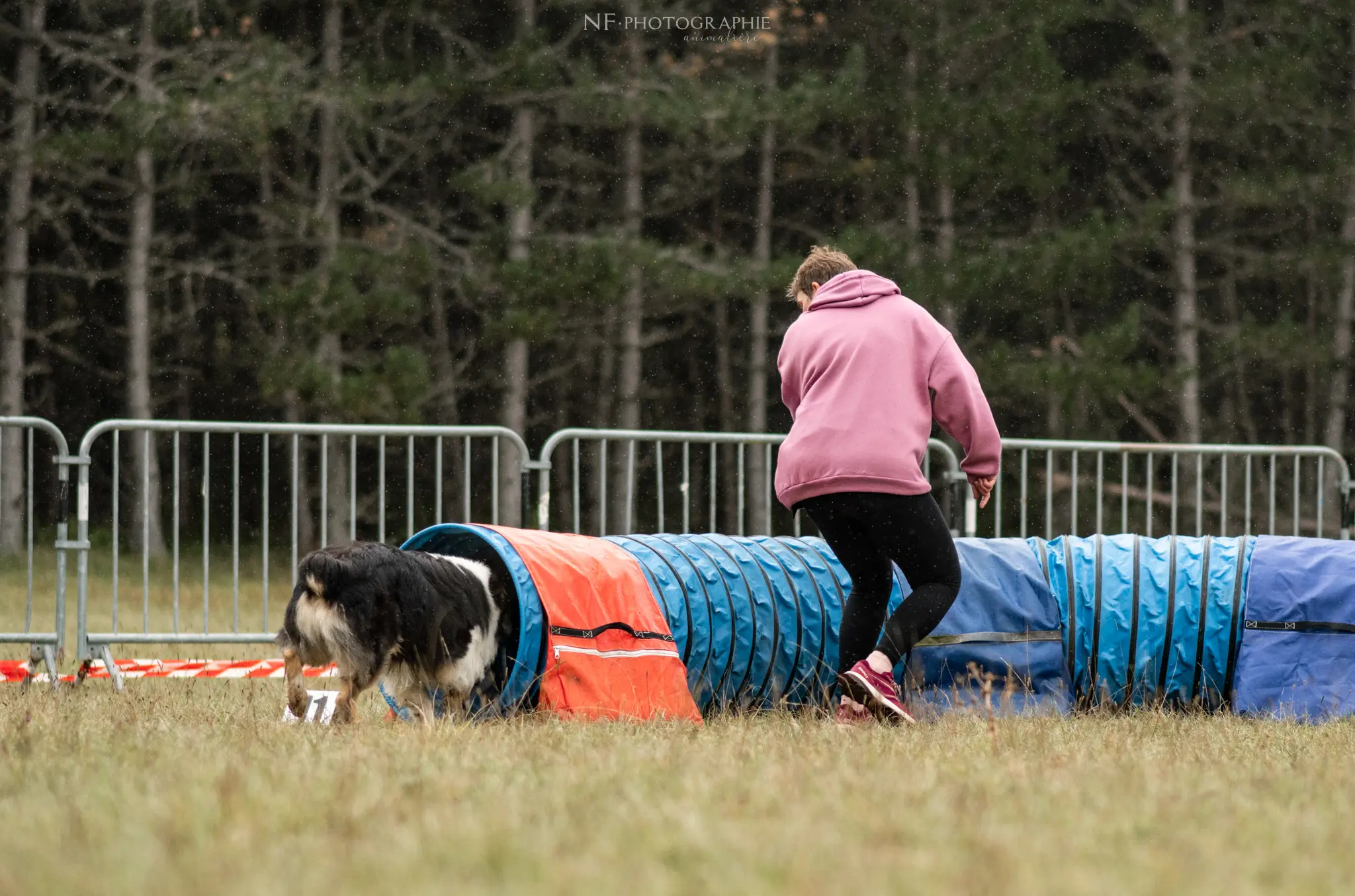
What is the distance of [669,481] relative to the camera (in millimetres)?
20188

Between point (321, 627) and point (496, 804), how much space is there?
1.90m

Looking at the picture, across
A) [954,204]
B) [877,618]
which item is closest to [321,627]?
[877,618]

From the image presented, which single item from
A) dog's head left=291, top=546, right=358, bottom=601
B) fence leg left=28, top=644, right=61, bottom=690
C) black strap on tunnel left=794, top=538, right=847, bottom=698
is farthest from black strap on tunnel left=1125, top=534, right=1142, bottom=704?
fence leg left=28, top=644, right=61, bottom=690

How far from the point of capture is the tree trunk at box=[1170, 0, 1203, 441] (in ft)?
57.9

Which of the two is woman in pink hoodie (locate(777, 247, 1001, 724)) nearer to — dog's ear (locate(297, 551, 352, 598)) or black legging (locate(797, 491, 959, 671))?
black legging (locate(797, 491, 959, 671))

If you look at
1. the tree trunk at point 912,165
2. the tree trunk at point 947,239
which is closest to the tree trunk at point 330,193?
the tree trunk at point 912,165

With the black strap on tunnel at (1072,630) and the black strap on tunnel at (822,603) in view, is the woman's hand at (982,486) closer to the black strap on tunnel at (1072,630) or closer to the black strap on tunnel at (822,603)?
the black strap on tunnel at (822,603)

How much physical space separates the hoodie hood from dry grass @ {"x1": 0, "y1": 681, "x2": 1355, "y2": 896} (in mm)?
1412

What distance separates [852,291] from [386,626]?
1781 millimetres

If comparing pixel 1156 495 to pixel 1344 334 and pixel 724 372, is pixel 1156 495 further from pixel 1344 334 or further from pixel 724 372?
pixel 724 372

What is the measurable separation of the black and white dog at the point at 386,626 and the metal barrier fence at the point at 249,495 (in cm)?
220

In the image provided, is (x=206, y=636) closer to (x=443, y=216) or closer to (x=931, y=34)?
(x=443, y=216)

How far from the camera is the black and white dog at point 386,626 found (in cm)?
448

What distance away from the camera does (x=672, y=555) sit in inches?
212
